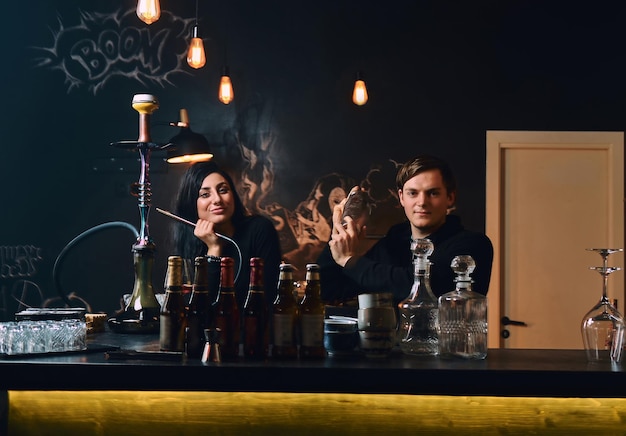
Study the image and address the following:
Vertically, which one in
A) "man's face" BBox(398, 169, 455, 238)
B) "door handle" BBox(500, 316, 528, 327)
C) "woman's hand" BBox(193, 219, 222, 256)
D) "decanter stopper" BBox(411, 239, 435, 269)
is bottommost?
"door handle" BBox(500, 316, 528, 327)

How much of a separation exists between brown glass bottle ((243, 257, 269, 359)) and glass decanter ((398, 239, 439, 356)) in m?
0.36

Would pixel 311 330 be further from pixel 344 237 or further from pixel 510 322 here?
pixel 510 322

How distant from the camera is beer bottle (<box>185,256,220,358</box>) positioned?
1.97 m

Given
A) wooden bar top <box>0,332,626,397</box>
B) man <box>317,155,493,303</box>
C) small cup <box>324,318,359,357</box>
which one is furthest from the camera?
man <box>317,155,493,303</box>

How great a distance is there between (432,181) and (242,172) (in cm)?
108

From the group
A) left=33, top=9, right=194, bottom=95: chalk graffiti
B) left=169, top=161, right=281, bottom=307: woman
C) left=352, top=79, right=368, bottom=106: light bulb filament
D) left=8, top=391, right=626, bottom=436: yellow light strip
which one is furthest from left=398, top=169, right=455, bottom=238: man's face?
left=8, top=391, right=626, bottom=436: yellow light strip

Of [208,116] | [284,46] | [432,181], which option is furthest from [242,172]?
[432,181]

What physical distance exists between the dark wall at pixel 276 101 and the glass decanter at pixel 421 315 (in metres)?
2.44

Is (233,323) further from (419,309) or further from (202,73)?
(202,73)

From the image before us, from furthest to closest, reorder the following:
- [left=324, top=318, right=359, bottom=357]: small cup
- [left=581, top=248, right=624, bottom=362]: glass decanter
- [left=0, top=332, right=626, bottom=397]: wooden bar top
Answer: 1. [left=324, top=318, right=359, bottom=357]: small cup
2. [left=581, top=248, right=624, bottom=362]: glass decanter
3. [left=0, top=332, right=626, bottom=397]: wooden bar top

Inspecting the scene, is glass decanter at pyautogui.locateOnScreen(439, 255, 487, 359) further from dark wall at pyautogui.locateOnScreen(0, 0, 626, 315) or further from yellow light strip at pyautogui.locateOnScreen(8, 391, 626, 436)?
dark wall at pyautogui.locateOnScreen(0, 0, 626, 315)

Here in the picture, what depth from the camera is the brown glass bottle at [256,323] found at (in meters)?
1.96

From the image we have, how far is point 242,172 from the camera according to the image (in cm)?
457

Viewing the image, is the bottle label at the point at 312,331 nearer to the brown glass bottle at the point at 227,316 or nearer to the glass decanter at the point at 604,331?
the brown glass bottle at the point at 227,316
